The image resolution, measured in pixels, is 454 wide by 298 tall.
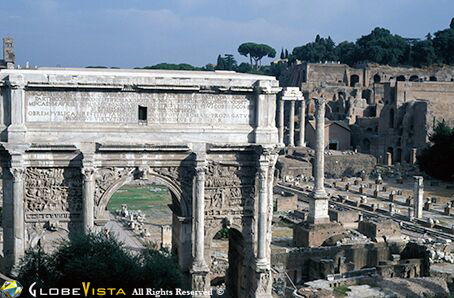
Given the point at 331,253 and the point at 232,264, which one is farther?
the point at 331,253

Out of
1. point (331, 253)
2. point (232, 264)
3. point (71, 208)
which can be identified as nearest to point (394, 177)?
point (331, 253)

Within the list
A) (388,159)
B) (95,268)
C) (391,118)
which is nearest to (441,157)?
(388,159)

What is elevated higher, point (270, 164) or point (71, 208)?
point (270, 164)

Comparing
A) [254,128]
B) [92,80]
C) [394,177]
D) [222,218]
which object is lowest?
[394,177]

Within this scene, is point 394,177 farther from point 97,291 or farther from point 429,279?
point 97,291

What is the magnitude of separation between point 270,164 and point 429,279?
6937 mm

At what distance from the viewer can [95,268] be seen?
11.5 metres

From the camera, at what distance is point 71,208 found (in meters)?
14.0

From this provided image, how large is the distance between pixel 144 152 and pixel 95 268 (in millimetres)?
3384

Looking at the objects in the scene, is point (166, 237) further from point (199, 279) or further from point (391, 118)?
point (391, 118)

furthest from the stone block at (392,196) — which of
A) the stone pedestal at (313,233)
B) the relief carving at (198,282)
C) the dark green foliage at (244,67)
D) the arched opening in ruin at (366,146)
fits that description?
the dark green foliage at (244,67)

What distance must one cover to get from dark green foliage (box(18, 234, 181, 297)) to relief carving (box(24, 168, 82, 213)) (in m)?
1.33

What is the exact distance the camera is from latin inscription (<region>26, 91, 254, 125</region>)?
540 inches

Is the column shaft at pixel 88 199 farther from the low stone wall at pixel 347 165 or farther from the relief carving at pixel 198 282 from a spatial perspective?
the low stone wall at pixel 347 165
